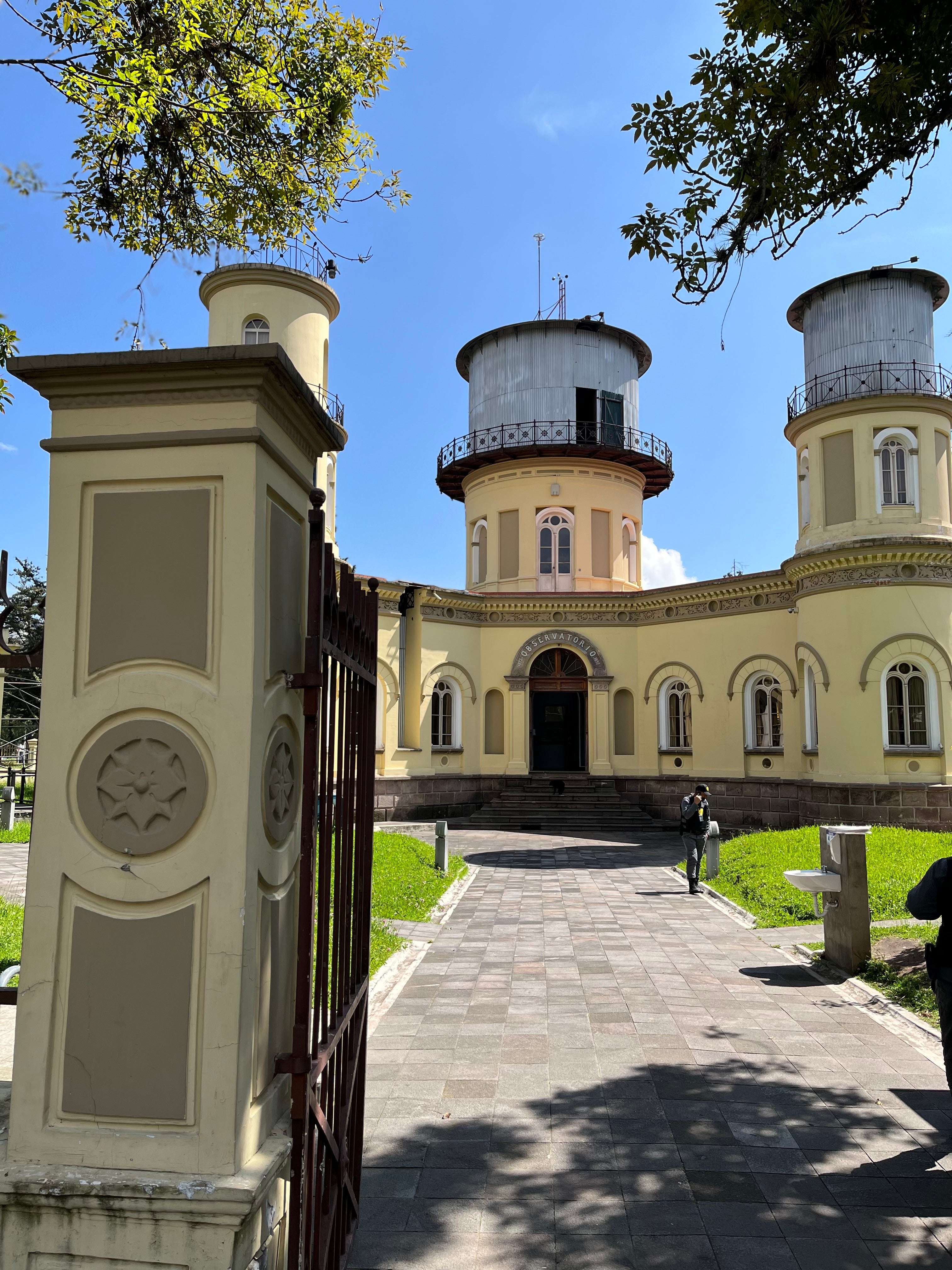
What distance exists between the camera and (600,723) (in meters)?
25.5

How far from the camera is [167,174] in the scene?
7.64m

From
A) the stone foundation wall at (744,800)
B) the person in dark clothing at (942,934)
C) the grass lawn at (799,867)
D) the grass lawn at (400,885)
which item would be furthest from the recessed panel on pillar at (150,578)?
the stone foundation wall at (744,800)

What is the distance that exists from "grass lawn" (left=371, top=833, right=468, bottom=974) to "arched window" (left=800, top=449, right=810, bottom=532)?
1135 centimetres

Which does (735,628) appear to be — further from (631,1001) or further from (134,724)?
(134,724)

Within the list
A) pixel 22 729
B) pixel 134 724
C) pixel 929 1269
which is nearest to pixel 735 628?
pixel 929 1269

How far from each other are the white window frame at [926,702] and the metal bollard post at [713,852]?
5.93 meters

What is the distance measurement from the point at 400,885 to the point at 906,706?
12.1m

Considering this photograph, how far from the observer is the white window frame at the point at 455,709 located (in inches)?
988

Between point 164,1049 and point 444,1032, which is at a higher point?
point 164,1049

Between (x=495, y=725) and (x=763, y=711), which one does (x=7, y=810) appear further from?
(x=763, y=711)

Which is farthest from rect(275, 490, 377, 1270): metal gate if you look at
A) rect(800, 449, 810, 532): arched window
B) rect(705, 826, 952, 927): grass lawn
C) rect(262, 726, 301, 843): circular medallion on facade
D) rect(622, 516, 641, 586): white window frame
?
rect(622, 516, 641, 586): white window frame

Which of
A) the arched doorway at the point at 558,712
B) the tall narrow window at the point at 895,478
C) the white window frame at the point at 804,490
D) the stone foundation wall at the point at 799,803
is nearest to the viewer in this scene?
the stone foundation wall at the point at 799,803

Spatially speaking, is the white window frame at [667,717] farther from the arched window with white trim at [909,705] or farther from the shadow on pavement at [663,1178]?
the shadow on pavement at [663,1178]

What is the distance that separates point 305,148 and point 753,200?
3.69 m
